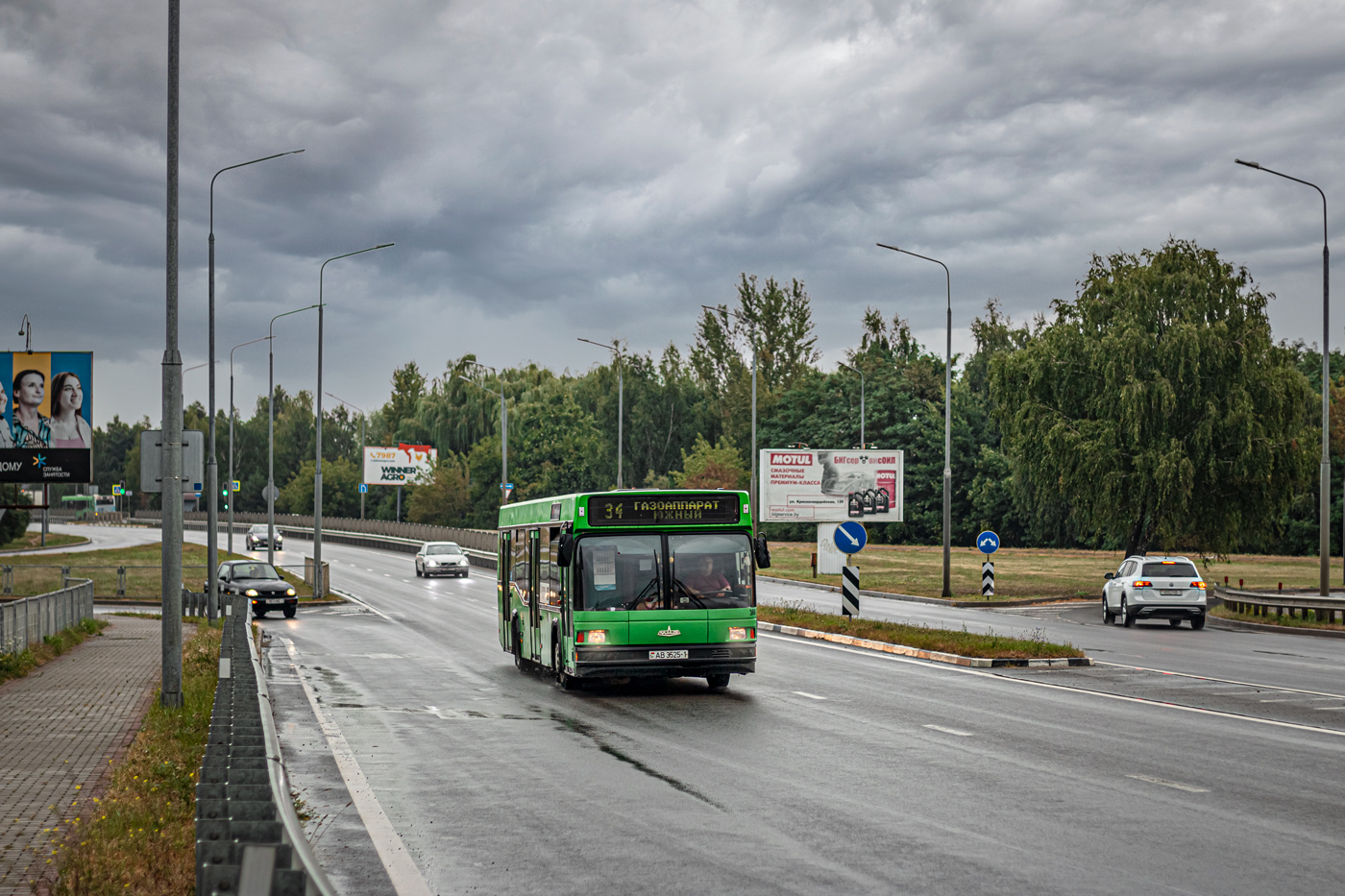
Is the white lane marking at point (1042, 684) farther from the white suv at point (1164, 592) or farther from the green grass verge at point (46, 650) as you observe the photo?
the green grass verge at point (46, 650)

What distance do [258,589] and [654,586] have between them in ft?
74.8

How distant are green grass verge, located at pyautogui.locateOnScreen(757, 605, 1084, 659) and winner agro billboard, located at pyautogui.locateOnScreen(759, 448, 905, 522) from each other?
2619cm

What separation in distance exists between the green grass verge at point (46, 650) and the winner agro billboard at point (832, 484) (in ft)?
107

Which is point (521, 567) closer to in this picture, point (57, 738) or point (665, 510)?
point (665, 510)

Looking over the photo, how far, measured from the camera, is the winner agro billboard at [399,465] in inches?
4267

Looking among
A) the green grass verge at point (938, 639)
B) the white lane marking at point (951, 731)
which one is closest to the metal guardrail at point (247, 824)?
the white lane marking at point (951, 731)

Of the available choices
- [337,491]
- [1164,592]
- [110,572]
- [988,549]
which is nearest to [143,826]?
[1164,592]

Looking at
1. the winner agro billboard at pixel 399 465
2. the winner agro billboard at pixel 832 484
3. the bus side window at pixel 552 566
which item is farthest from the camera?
the winner agro billboard at pixel 399 465

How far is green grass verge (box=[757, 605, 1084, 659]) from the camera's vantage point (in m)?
22.3

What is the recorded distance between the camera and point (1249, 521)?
154 feet

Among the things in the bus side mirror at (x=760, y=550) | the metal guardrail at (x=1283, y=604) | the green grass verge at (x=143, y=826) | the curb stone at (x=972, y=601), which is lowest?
the curb stone at (x=972, y=601)

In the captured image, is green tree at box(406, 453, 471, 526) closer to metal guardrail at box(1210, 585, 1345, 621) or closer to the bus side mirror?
metal guardrail at box(1210, 585, 1345, 621)

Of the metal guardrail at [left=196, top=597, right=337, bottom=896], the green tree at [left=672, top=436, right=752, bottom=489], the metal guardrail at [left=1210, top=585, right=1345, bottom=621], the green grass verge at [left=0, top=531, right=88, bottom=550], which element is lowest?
the green grass verge at [left=0, top=531, right=88, bottom=550]

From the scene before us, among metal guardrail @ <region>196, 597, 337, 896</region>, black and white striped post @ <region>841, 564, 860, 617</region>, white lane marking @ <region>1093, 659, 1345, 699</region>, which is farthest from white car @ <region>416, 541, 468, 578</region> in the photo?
metal guardrail @ <region>196, 597, 337, 896</region>
